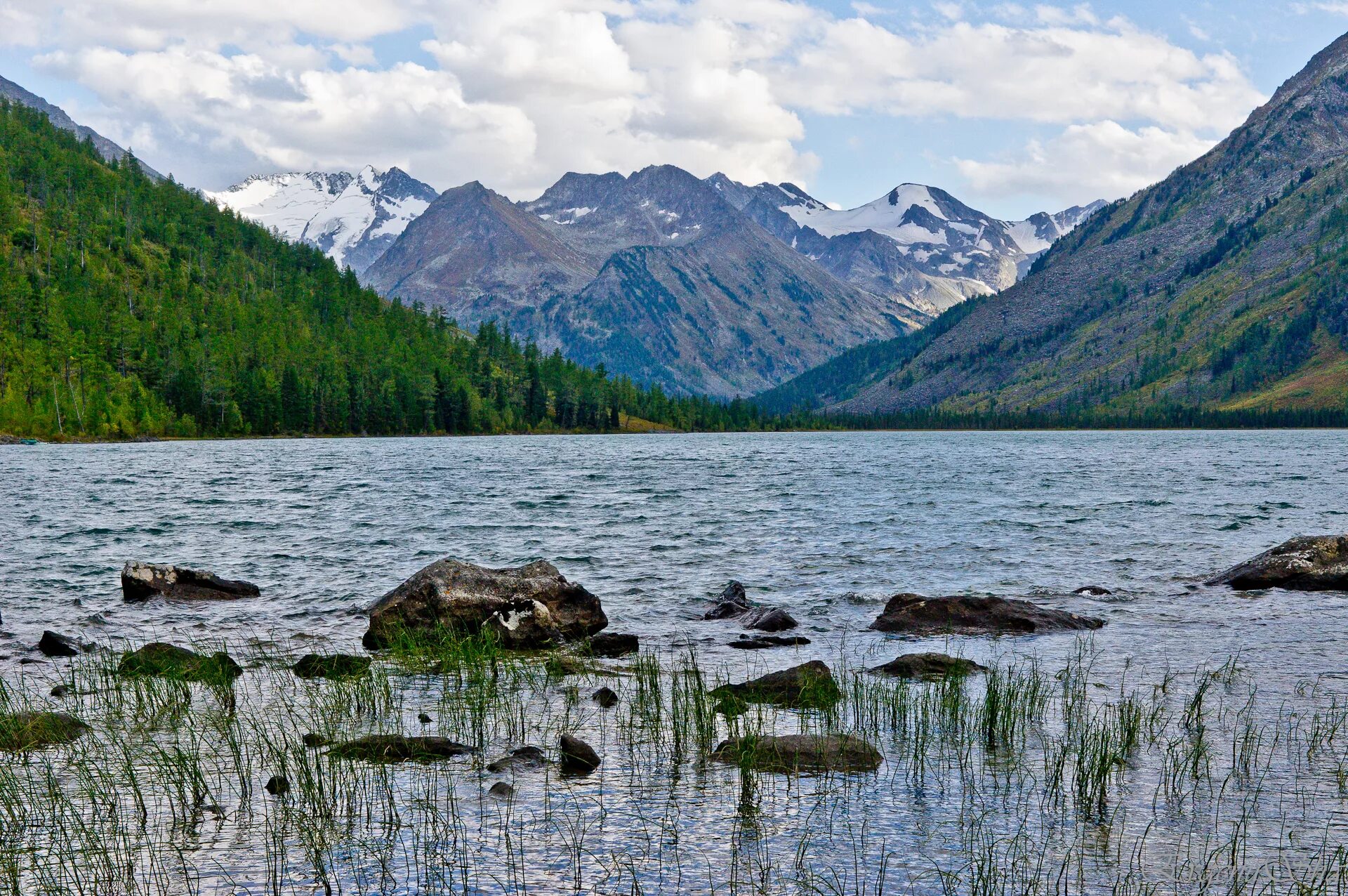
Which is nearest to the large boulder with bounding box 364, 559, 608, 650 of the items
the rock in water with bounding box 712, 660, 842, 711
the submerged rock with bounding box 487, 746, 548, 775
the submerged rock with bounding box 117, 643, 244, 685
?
the submerged rock with bounding box 117, 643, 244, 685

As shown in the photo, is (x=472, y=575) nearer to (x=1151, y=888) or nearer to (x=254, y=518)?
(x=1151, y=888)

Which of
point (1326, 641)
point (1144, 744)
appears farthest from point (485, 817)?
point (1326, 641)

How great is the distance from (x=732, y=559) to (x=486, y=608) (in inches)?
821

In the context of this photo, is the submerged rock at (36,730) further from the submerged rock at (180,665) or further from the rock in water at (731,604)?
the rock in water at (731,604)

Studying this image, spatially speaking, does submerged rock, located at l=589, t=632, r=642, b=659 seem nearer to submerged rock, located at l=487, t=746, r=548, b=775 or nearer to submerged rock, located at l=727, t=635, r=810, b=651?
submerged rock, located at l=727, t=635, r=810, b=651

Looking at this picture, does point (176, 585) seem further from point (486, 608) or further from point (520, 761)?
point (520, 761)

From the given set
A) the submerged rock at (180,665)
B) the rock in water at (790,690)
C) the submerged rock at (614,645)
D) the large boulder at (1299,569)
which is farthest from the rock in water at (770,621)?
the large boulder at (1299,569)

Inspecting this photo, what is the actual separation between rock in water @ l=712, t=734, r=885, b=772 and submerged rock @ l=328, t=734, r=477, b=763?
431cm

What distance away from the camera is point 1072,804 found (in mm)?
13578

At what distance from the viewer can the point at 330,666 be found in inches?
859

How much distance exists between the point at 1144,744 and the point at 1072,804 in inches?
143

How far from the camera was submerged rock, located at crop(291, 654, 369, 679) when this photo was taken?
21.4 metres

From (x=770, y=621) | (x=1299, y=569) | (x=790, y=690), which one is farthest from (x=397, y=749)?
(x=1299, y=569)

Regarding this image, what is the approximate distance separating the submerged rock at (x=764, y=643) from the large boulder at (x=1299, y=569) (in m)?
18.3
